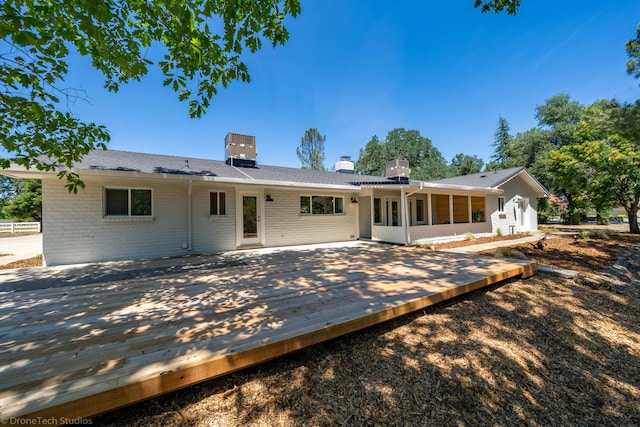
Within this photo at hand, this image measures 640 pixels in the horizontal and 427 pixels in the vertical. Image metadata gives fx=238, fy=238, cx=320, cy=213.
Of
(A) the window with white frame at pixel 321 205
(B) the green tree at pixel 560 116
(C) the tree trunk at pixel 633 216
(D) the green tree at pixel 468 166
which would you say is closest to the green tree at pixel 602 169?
(C) the tree trunk at pixel 633 216

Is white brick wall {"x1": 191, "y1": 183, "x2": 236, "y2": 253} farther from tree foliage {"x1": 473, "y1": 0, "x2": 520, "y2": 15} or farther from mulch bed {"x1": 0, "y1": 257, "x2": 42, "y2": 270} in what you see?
tree foliage {"x1": 473, "y1": 0, "x2": 520, "y2": 15}

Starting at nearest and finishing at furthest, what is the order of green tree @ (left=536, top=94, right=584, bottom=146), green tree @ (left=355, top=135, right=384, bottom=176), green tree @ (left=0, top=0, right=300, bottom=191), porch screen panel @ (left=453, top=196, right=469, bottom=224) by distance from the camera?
green tree @ (left=0, top=0, right=300, bottom=191), porch screen panel @ (left=453, top=196, right=469, bottom=224), green tree @ (left=536, top=94, right=584, bottom=146), green tree @ (left=355, top=135, right=384, bottom=176)

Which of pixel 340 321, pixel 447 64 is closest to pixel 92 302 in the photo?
pixel 340 321

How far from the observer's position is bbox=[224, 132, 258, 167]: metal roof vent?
34.2 ft

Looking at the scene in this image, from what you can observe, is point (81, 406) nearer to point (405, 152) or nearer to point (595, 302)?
point (595, 302)

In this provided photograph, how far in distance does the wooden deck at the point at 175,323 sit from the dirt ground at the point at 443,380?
22 centimetres

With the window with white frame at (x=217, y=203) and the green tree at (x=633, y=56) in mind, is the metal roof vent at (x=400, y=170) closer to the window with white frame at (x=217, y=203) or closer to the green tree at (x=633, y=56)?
the green tree at (x=633, y=56)

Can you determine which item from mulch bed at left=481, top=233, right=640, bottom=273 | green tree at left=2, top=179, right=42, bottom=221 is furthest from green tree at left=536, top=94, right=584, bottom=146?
green tree at left=2, top=179, right=42, bottom=221

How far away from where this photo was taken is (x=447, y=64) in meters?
11.5

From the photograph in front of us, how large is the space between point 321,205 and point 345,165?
6238 mm

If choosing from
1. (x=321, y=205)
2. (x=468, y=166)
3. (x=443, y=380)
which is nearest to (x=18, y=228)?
(x=321, y=205)

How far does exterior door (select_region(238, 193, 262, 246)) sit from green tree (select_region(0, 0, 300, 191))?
15.5ft

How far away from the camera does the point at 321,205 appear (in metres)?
10.0

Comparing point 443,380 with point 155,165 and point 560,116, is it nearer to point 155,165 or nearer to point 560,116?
point 155,165
